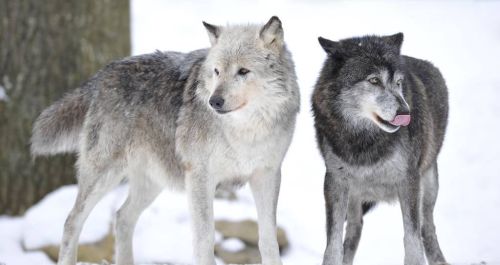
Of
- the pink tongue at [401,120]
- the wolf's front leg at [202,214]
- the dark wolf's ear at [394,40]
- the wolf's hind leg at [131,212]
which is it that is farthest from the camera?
the wolf's hind leg at [131,212]

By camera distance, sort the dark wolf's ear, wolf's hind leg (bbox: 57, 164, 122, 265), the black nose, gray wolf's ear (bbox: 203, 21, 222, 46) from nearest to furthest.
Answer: the black nose → the dark wolf's ear → gray wolf's ear (bbox: 203, 21, 222, 46) → wolf's hind leg (bbox: 57, 164, 122, 265)

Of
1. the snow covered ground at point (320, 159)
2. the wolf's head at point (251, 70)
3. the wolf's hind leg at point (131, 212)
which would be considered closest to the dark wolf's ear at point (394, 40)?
the wolf's head at point (251, 70)

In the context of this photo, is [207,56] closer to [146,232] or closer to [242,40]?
[242,40]

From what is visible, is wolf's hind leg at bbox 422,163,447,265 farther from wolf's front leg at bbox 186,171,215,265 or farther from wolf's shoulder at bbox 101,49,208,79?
wolf's shoulder at bbox 101,49,208,79

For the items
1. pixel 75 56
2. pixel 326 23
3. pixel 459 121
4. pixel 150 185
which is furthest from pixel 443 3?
pixel 150 185

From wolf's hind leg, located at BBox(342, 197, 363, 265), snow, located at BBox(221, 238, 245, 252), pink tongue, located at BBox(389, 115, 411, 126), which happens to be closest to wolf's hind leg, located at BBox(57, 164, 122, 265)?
wolf's hind leg, located at BBox(342, 197, 363, 265)

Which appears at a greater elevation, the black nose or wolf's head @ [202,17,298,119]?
wolf's head @ [202,17,298,119]

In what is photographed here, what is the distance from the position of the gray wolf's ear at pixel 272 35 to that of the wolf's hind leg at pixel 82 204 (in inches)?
65.5

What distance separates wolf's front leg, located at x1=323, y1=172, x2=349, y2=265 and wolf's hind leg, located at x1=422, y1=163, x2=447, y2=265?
977mm

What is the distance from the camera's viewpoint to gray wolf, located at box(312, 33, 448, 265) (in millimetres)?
5238

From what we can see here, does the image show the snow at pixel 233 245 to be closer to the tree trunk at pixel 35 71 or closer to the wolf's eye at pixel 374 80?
the tree trunk at pixel 35 71

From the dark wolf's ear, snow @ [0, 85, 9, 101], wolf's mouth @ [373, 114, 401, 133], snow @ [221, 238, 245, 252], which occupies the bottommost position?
snow @ [221, 238, 245, 252]

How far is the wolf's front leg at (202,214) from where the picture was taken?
559cm

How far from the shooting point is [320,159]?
38.1ft
